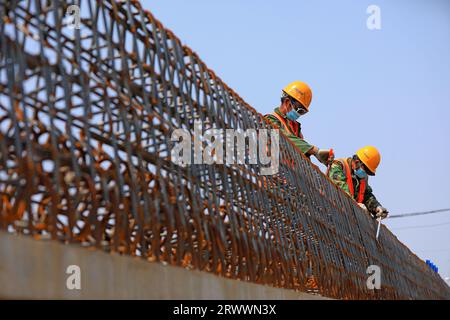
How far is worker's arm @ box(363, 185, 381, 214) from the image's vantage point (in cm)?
1577

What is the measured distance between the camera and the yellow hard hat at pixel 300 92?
1278cm

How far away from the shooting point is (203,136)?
6.00 meters

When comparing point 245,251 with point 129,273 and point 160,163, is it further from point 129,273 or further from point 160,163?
point 129,273

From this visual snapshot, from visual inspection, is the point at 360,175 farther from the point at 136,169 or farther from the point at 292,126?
the point at 136,169

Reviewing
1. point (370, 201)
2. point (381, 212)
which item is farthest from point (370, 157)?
point (381, 212)

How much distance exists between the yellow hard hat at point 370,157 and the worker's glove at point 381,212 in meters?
1.17

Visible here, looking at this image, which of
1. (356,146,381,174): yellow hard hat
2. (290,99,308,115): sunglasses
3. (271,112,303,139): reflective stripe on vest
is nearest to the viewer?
(271,112,303,139): reflective stripe on vest

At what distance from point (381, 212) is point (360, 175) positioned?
2.95ft

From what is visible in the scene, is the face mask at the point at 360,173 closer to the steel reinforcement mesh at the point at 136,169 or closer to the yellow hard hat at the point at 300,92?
the yellow hard hat at the point at 300,92

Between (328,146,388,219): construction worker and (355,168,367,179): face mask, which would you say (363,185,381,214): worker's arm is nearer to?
(328,146,388,219): construction worker

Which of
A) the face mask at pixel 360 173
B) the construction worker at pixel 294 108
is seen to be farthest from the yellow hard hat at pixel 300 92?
the face mask at pixel 360 173

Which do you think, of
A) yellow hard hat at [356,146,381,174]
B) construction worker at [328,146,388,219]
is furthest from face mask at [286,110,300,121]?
yellow hard hat at [356,146,381,174]

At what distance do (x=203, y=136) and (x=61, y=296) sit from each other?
2493 millimetres

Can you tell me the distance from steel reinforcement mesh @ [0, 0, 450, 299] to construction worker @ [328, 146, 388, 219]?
244 inches
